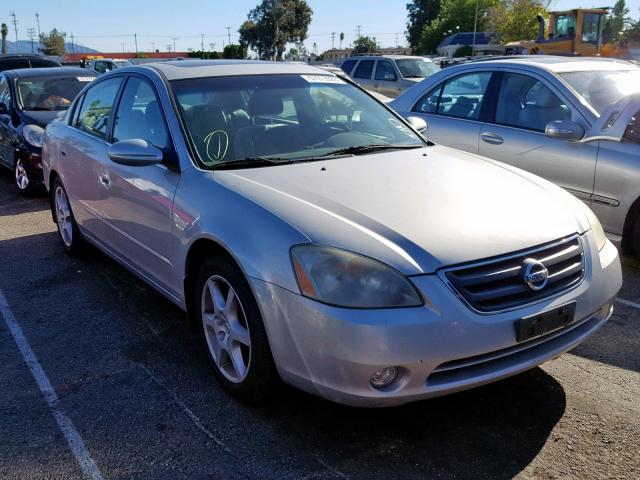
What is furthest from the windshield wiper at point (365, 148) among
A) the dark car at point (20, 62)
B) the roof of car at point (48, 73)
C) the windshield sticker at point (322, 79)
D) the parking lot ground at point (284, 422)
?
the dark car at point (20, 62)

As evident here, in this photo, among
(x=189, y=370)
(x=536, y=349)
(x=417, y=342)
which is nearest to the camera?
(x=417, y=342)

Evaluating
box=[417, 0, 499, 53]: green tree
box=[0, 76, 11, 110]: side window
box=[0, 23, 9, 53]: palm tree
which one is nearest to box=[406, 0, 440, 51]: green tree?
box=[417, 0, 499, 53]: green tree

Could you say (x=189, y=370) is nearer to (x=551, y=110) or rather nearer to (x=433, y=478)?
(x=433, y=478)

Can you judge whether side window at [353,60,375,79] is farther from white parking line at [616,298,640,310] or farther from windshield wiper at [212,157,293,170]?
windshield wiper at [212,157,293,170]

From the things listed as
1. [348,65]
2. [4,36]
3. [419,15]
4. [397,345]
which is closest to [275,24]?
[419,15]

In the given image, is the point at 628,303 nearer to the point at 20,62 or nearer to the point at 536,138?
the point at 536,138

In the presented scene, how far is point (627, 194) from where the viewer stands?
4820 mm

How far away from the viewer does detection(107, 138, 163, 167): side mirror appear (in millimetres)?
3545

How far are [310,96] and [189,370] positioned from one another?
1.88 metres

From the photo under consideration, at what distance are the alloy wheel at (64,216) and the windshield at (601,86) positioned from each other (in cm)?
443

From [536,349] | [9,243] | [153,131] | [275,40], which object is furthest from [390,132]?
[275,40]

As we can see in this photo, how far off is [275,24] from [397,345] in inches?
3961

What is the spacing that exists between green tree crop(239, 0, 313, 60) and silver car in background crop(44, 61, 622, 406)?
96352 millimetres

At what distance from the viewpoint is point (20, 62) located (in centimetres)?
1522
